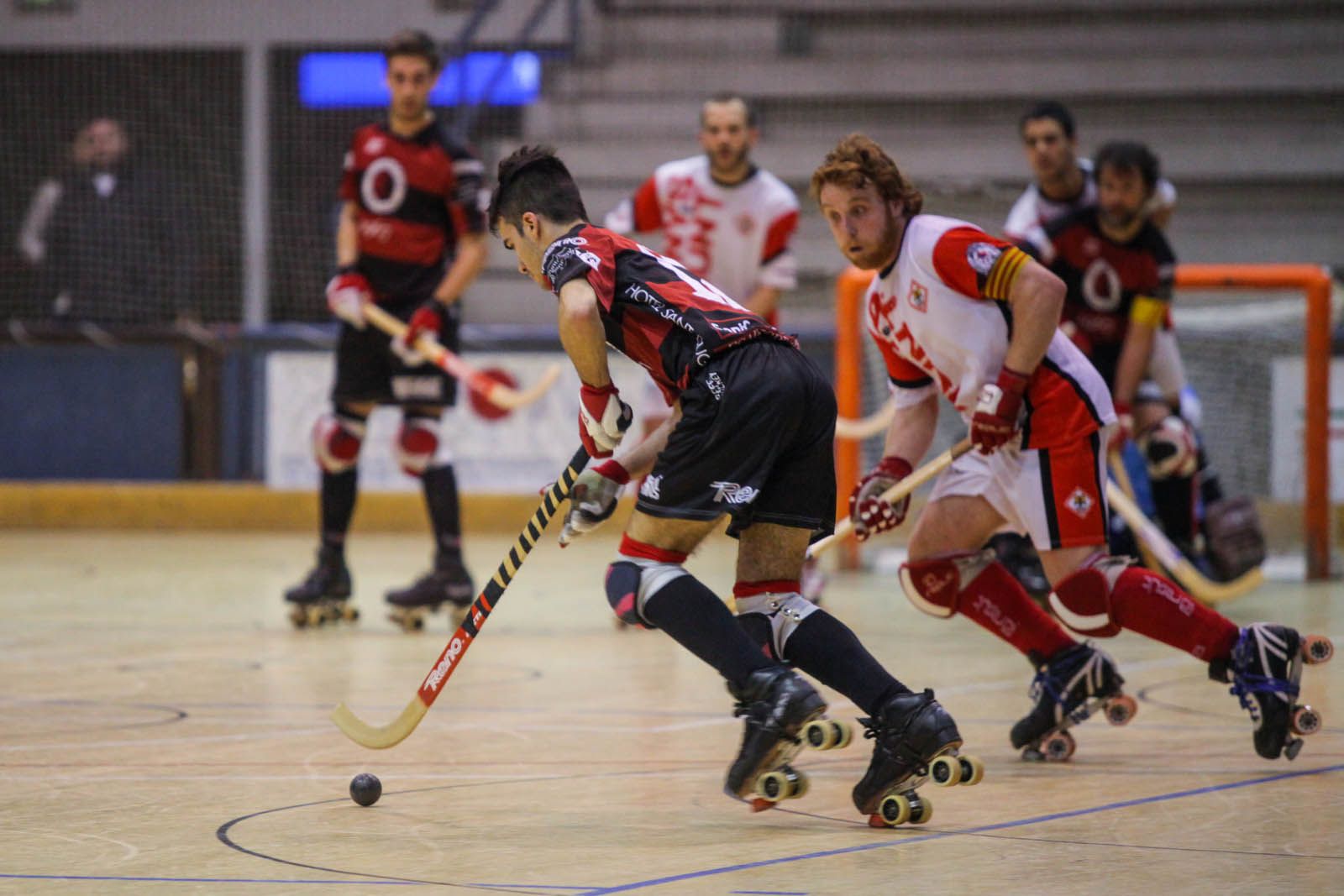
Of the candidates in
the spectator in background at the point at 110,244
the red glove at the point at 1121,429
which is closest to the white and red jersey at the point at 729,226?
the red glove at the point at 1121,429

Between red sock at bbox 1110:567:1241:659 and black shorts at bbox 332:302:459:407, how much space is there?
2766 millimetres

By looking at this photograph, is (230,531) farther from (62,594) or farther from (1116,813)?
(1116,813)

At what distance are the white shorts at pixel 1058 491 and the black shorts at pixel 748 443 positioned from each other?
0.56 m

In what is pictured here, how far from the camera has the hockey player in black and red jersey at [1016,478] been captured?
320cm

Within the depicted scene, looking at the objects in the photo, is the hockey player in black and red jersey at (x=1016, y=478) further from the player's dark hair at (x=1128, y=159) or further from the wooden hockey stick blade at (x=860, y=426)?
the wooden hockey stick blade at (x=860, y=426)

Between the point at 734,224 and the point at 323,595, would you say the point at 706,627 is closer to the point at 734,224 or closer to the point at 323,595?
the point at 323,595

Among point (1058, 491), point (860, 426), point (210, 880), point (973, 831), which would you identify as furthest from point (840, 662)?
point (860, 426)

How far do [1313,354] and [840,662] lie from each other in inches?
186

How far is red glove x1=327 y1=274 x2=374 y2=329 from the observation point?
17.9ft

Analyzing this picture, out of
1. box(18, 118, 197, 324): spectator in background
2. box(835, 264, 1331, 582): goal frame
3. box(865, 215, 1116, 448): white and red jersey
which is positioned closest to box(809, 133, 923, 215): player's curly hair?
box(865, 215, 1116, 448): white and red jersey

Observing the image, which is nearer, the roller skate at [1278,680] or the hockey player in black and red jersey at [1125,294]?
the roller skate at [1278,680]

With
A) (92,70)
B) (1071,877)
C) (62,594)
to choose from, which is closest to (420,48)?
(62,594)

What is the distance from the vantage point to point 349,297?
5449 mm

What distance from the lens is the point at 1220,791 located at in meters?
3.01
